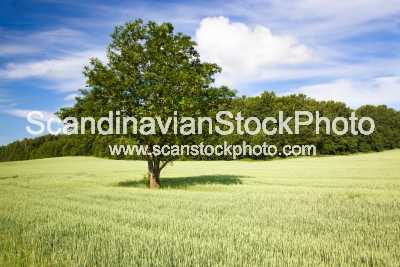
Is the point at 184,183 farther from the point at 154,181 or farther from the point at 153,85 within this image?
the point at 153,85

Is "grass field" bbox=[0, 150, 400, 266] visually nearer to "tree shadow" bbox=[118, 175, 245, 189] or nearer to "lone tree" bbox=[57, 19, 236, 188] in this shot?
"lone tree" bbox=[57, 19, 236, 188]

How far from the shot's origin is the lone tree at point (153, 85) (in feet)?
59.6

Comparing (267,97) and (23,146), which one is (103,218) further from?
(23,146)

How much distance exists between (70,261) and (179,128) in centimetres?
1357

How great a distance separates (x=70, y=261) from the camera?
18.5 ft

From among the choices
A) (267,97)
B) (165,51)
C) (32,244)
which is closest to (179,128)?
(165,51)

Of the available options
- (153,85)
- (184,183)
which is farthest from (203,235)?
(184,183)

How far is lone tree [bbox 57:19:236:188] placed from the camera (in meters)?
18.2

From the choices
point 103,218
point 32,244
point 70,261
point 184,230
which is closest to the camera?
point 70,261

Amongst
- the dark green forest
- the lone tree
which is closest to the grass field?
the lone tree

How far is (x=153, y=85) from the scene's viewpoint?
18078mm

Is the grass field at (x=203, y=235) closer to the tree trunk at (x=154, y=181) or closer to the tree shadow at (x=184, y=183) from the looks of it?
the tree trunk at (x=154, y=181)

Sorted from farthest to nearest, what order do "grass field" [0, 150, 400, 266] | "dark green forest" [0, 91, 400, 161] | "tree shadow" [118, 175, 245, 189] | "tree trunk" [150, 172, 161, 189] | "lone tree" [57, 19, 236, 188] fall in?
"dark green forest" [0, 91, 400, 161] → "tree shadow" [118, 175, 245, 189] → "tree trunk" [150, 172, 161, 189] → "lone tree" [57, 19, 236, 188] → "grass field" [0, 150, 400, 266]

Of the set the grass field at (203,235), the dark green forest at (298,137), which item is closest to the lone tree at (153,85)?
the grass field at (203,235)
